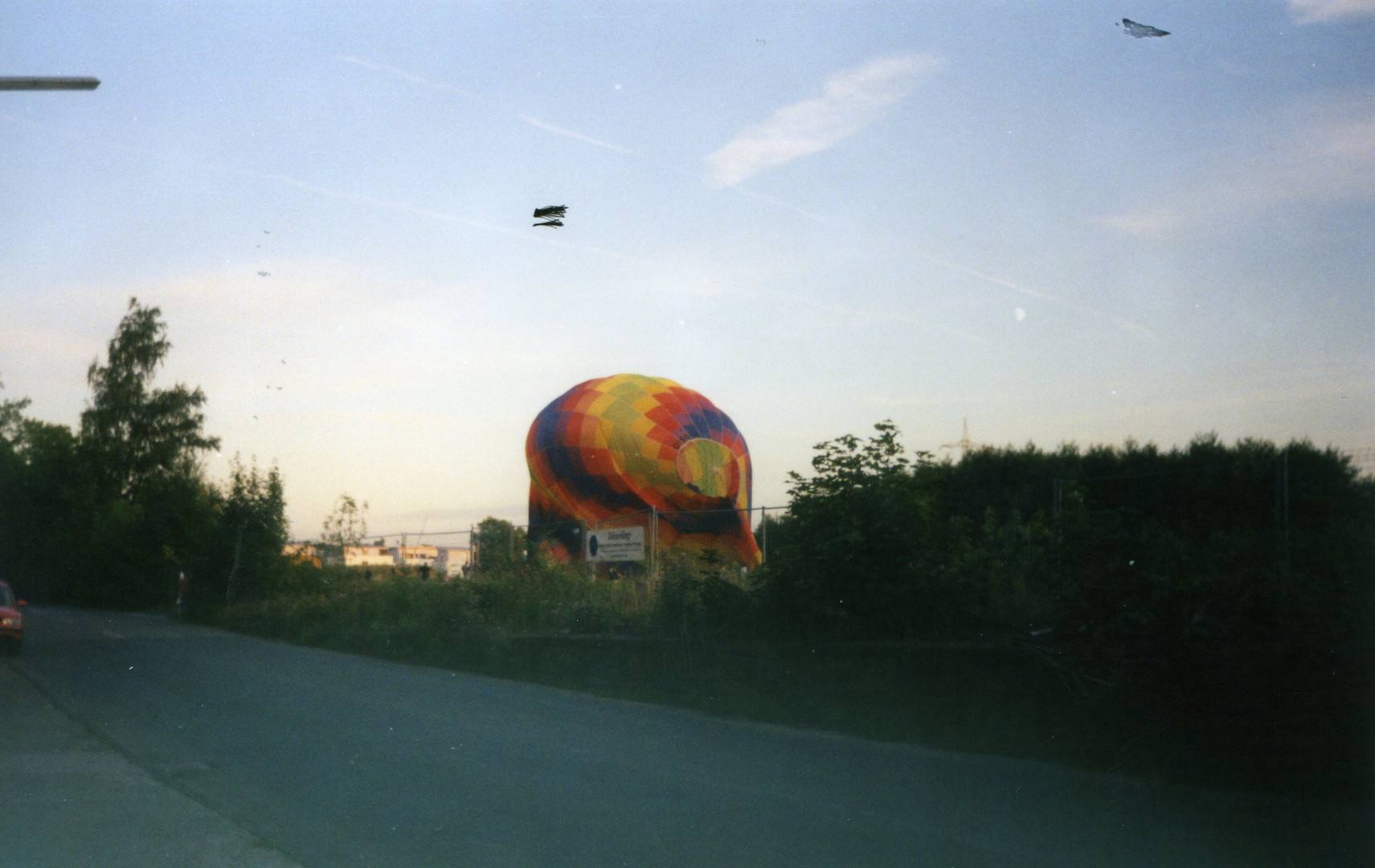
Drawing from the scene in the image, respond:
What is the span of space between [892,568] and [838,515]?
33.6 inches

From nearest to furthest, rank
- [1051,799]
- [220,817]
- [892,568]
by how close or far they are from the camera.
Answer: [220,817] → [1051,799] → [892,568]

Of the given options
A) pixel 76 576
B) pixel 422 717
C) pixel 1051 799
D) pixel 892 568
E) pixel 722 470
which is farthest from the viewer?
pixel 76 576

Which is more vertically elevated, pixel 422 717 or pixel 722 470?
pixel 722 470

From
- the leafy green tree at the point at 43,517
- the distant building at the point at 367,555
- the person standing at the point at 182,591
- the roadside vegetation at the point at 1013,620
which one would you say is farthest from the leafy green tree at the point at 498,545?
the leafy green tree at the point at 43,517

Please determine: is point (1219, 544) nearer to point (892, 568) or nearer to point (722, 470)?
point (892, 568)

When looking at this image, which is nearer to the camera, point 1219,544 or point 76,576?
point 1219,544

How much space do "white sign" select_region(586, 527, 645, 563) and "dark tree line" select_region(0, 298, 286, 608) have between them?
16585mm

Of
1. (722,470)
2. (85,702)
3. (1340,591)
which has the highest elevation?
(722,470)

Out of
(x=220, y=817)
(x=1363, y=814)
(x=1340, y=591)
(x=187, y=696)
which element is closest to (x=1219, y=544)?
(x=1340, y=591)

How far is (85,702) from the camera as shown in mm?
12758

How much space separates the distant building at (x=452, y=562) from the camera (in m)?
25.6

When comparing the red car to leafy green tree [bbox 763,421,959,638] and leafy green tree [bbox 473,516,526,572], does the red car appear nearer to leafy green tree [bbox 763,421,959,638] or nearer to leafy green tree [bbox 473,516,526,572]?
leafy green tree [bbox 473,516,526,572]

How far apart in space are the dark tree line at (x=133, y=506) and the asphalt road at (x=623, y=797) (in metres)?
23.9

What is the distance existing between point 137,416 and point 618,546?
1651 inches
